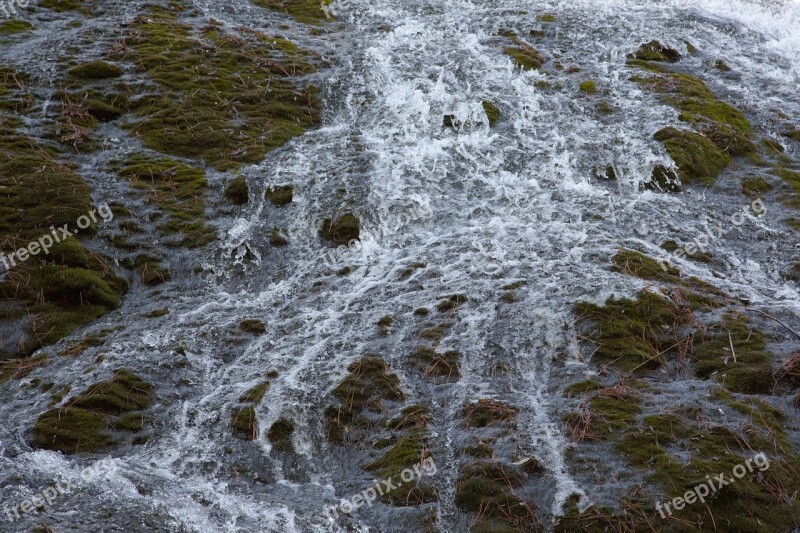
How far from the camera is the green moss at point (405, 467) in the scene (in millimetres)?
5969

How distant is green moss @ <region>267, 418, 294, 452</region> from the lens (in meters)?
6.63

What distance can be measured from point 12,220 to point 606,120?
9.51m

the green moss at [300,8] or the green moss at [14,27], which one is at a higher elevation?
the green moss at [300,8]

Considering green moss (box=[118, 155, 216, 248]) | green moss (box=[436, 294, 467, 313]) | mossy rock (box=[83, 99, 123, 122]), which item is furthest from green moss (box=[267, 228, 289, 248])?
mossy rock (box=[83, 99, 123, 122])

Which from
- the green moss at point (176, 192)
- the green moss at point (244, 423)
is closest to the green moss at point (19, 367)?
the green moss at point (176, 192)

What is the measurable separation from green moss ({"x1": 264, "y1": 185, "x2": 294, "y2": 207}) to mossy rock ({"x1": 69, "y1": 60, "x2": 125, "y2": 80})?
4.32 metres

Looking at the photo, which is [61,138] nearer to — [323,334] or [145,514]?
[323,334]

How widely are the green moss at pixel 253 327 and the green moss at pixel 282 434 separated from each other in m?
1.54

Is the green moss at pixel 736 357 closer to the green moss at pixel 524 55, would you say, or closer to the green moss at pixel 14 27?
the green moss at pixel 524 55

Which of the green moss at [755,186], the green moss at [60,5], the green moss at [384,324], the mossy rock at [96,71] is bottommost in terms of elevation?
the green moss at [384,324]

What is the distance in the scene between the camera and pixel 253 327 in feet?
26.6

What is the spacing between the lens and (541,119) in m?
11.9

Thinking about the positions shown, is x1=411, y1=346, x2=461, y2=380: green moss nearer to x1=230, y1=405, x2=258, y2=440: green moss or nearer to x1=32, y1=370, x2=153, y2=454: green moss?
x1=230, y1=405, x2=258, y2=440: green moss

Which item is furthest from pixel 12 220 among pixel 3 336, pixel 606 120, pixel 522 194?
pixel 606 120
